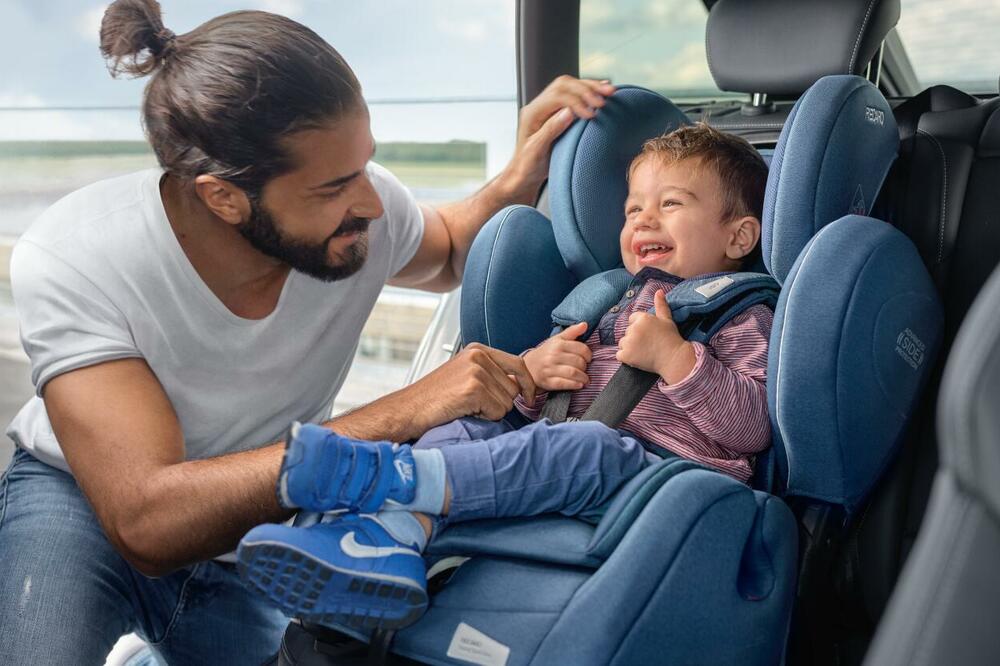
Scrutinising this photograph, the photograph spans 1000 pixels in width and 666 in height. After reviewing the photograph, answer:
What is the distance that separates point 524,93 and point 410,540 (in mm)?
1224

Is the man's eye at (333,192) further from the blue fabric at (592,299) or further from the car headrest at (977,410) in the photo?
the car headrest at (977,410)

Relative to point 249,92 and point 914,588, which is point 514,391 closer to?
point 249,92

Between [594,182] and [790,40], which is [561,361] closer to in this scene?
[594,182]

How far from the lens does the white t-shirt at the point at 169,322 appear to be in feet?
4.53

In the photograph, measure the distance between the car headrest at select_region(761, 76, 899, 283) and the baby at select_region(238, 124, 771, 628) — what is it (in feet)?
0.52

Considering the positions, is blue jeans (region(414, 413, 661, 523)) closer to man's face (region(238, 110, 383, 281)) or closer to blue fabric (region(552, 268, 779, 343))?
blue fabric (region(552, 268, 779, 343))

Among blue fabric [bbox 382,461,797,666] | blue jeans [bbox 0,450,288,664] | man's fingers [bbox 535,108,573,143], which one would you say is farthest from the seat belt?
blue jeans [bbox 0,450,288,664]

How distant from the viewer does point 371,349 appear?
3.35m

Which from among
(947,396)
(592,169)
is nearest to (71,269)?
(592,169)

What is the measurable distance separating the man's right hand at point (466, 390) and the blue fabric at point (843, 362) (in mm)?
391

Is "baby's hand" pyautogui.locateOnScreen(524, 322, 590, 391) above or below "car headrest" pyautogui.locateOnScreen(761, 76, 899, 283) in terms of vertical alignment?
below

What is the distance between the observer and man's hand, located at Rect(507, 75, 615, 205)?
170 cm

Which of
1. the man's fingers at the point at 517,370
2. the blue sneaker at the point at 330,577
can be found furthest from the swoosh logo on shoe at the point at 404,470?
the man's fingers at the point at 517,370

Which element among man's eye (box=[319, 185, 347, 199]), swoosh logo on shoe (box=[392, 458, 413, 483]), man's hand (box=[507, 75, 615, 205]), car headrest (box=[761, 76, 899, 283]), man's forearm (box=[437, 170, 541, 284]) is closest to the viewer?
swoosh logo on shoe (box=[392, 458, 413, 483])
